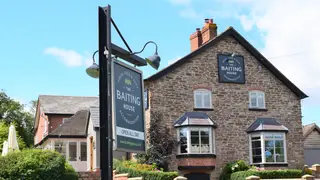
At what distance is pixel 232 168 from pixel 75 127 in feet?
40.3

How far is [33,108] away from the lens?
77062 mm

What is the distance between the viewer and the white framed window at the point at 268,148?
30.0 m

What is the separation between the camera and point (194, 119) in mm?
29156

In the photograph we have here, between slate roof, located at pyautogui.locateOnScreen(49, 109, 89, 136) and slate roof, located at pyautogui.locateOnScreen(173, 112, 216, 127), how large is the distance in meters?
8.97

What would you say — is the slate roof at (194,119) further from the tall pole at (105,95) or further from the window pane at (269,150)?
the tall pole at (105,95)

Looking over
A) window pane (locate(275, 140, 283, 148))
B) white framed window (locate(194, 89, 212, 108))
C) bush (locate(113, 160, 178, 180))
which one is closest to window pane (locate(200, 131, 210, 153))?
white framed window (locate(194, 89, 212, 108))

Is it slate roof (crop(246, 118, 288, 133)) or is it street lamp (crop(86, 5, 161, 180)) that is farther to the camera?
slate roof (crop(246, 118, 288, 133))

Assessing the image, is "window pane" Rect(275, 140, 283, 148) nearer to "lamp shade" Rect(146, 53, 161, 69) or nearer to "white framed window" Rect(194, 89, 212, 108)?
"white framed window" Rect(194, 89, 212, 108)

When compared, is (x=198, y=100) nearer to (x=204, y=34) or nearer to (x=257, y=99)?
(x=257, y=99)

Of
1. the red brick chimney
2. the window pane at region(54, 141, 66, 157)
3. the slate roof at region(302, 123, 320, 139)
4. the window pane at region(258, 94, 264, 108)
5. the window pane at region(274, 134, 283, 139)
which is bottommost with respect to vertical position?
the window pane at region(54, 141, 66, 157)

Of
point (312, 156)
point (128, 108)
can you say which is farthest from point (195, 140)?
point (128, 108)

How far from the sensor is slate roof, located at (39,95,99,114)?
44.2m

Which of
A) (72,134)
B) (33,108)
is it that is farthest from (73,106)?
(33,108)

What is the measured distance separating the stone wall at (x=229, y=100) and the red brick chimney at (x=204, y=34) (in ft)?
3.19
